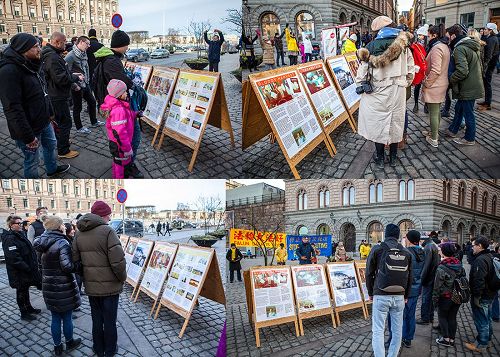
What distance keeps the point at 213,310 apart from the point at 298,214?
1363 mm

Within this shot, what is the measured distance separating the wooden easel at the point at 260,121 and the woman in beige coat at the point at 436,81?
131 centimetres

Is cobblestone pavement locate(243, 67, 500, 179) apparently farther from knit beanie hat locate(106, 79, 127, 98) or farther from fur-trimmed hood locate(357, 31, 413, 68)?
knit beanie hat locate(106, 79, 127, 98)

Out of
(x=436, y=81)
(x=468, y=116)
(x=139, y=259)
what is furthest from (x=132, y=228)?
(x=468, y=116)

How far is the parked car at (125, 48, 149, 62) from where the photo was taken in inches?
186

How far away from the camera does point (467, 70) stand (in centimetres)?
419

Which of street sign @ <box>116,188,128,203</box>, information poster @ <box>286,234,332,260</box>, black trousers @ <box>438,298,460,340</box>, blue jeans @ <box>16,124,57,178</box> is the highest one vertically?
blue jeans @ <box>16,124,57,178</box>

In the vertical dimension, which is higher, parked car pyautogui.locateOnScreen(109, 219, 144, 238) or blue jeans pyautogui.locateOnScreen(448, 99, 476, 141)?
blue jeans pyautogui.locateOnScreen(448, 99, 476, 141)

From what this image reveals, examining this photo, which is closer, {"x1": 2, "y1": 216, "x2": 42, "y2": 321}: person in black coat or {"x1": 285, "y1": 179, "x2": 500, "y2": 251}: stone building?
{"x1": 285, "y1": 179, "x2": 500, "y2": 251}: stone building

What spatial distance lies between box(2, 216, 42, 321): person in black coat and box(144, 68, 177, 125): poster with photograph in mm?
1953

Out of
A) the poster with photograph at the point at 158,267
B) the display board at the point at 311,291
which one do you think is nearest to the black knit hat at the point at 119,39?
the poster with photograph at the point at 158,267

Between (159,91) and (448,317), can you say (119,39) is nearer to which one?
(159,91)

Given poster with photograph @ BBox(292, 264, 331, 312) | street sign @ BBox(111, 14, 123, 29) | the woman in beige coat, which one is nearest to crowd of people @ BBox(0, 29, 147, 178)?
street sign @ BBox(111, 14, 123, 29)

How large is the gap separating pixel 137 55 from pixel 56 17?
127 centimetres

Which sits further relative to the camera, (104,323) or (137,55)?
(137,55)
